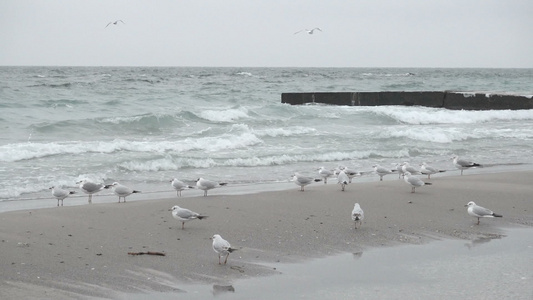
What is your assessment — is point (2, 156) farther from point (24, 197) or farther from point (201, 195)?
point (201, 195)

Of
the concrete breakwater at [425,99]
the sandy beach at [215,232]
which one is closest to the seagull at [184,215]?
the sandy beach at [215,232]

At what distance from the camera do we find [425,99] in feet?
114

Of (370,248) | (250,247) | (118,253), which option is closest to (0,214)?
(118,253)

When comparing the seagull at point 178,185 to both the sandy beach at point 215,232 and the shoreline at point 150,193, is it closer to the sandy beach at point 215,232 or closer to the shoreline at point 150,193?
the shoreline at point 150,193

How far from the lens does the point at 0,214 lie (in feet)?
27.8

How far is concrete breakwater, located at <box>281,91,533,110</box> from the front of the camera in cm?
3098

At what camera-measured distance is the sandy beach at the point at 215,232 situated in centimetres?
590

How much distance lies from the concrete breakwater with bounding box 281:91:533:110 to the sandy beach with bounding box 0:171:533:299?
68.8 ft

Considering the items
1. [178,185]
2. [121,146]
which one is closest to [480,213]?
[178,185]

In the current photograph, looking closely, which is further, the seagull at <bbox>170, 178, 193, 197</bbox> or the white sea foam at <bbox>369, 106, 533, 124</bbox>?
the white sea foam at <bbox>369, 106, 533, 124</bbox>

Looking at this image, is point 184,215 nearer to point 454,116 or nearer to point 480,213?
point 480,213

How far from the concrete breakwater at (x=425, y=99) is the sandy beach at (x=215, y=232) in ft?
68.8

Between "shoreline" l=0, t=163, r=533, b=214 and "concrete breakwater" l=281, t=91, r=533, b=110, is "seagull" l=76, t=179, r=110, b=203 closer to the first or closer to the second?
"shoreline" l=0, t=163, r=533, b=214

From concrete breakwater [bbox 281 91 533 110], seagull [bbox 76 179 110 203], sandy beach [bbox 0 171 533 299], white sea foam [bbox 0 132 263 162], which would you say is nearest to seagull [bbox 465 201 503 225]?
sandy beach [bbox 0 171 533 299]
